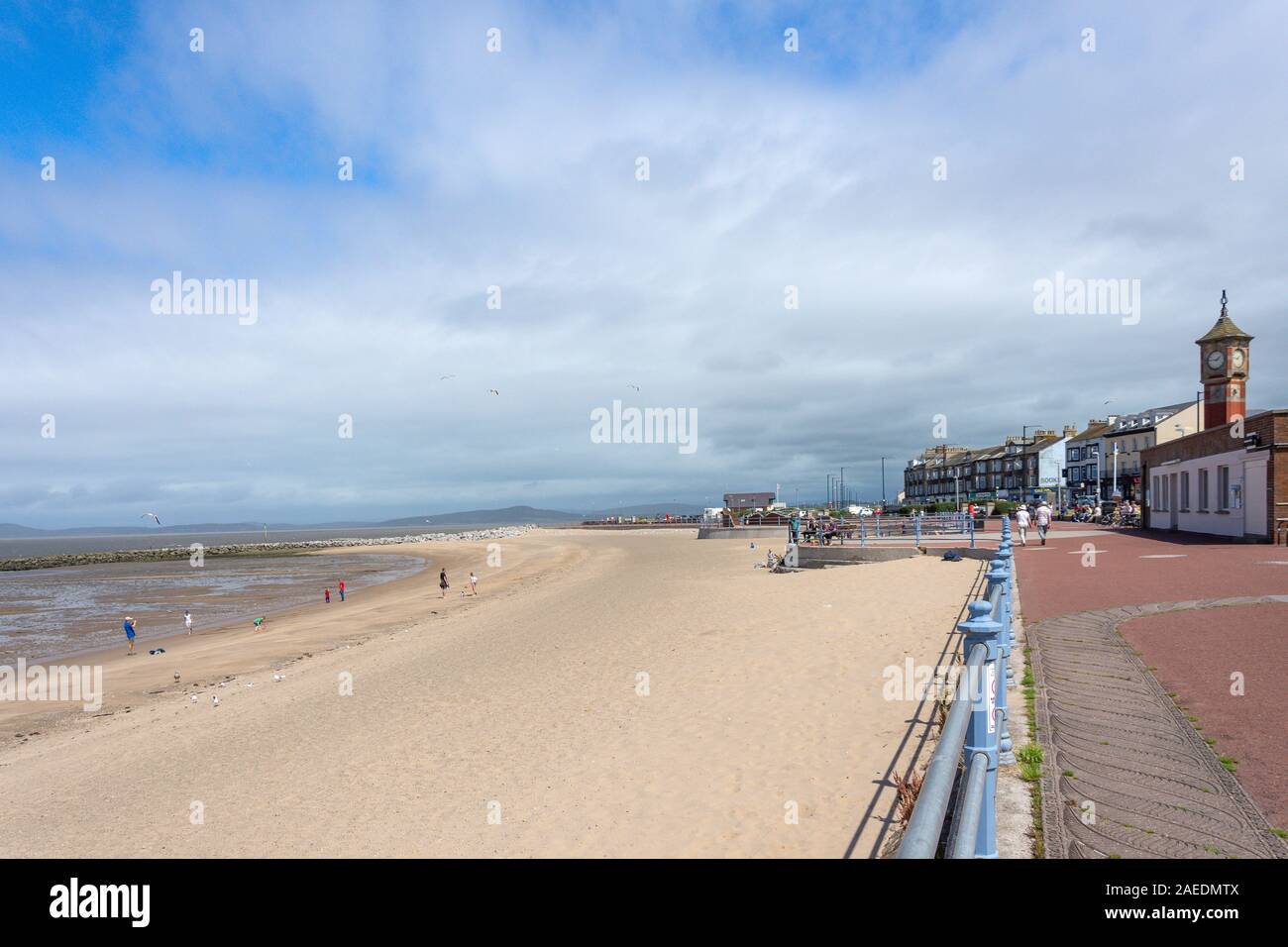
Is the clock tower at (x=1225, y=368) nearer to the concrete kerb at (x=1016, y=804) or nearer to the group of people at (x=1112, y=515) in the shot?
the group of people at (x=1112, y=515)

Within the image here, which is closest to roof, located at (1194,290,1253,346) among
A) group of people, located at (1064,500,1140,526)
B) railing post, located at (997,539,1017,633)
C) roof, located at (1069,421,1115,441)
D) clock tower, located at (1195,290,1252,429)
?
clock tower, located at (1195,290,1252,429)

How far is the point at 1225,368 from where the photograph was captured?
36.9 meters

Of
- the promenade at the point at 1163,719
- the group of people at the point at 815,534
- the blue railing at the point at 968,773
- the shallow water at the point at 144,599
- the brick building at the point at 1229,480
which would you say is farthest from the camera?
the group of people at the point at 815,534

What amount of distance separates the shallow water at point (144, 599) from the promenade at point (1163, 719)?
24639 millimetres

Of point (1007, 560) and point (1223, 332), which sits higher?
point (1223, 332)

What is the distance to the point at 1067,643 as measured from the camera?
30.3 ft

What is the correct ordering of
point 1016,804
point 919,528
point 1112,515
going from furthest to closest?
point 1112,515 < point 919,528 < point 1016,804

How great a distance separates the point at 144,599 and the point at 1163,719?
43.5 metres

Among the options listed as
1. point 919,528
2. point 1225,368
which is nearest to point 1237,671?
point 919,528

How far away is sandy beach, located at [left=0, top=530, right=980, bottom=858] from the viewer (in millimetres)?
6742

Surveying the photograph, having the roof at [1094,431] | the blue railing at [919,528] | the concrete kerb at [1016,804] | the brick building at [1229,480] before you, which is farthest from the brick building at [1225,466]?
the roof at [1094,431]

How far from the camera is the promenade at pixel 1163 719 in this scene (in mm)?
4086

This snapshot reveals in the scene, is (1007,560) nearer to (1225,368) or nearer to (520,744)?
(520,744)
